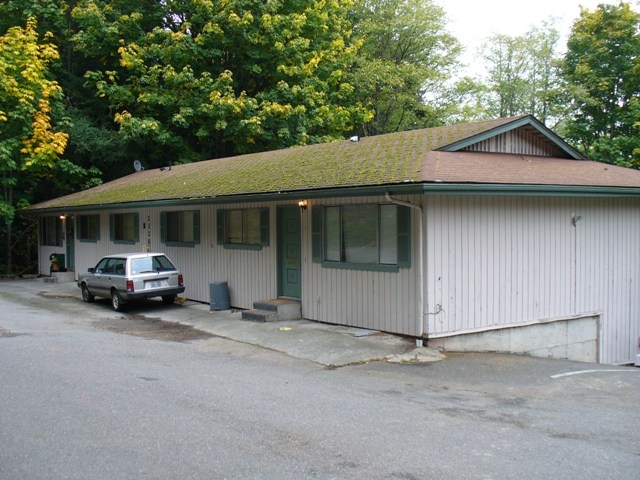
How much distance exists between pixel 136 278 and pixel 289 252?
4215mm

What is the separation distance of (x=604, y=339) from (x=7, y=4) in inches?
1150

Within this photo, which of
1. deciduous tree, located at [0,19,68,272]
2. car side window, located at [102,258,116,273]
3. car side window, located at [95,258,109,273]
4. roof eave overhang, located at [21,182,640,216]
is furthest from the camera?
deciduous tree, located at [0,19,68,272]

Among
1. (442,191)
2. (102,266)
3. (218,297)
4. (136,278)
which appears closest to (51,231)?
(102,266)

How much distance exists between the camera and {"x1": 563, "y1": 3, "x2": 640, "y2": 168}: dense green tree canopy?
29.7 meters

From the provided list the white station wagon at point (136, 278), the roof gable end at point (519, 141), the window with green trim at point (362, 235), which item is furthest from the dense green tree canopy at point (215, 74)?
the roof gable end at point (519, 141)

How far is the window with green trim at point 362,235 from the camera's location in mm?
11000

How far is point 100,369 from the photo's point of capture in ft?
28.4

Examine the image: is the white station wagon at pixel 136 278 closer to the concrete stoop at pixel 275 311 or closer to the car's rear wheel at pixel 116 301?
the car's rear wheel at pixel 116 301

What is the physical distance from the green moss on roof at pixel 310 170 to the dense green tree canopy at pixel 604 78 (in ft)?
58.6

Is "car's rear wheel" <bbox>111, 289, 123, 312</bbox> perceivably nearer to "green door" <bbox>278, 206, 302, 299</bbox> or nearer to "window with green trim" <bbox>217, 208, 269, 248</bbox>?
"window with green trim" <bbox>217, 208, 269, 248</bbox>

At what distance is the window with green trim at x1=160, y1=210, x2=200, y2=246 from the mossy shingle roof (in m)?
0.81

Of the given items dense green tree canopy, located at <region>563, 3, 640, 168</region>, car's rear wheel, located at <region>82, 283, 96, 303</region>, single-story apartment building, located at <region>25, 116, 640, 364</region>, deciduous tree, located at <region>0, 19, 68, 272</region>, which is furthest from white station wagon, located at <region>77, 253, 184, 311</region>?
dense green tree canopy, located at <region>563, 3, 640, 168</region>

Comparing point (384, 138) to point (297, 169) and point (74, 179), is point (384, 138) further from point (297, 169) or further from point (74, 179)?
point (74, 179)

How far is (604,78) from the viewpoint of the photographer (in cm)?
3086
